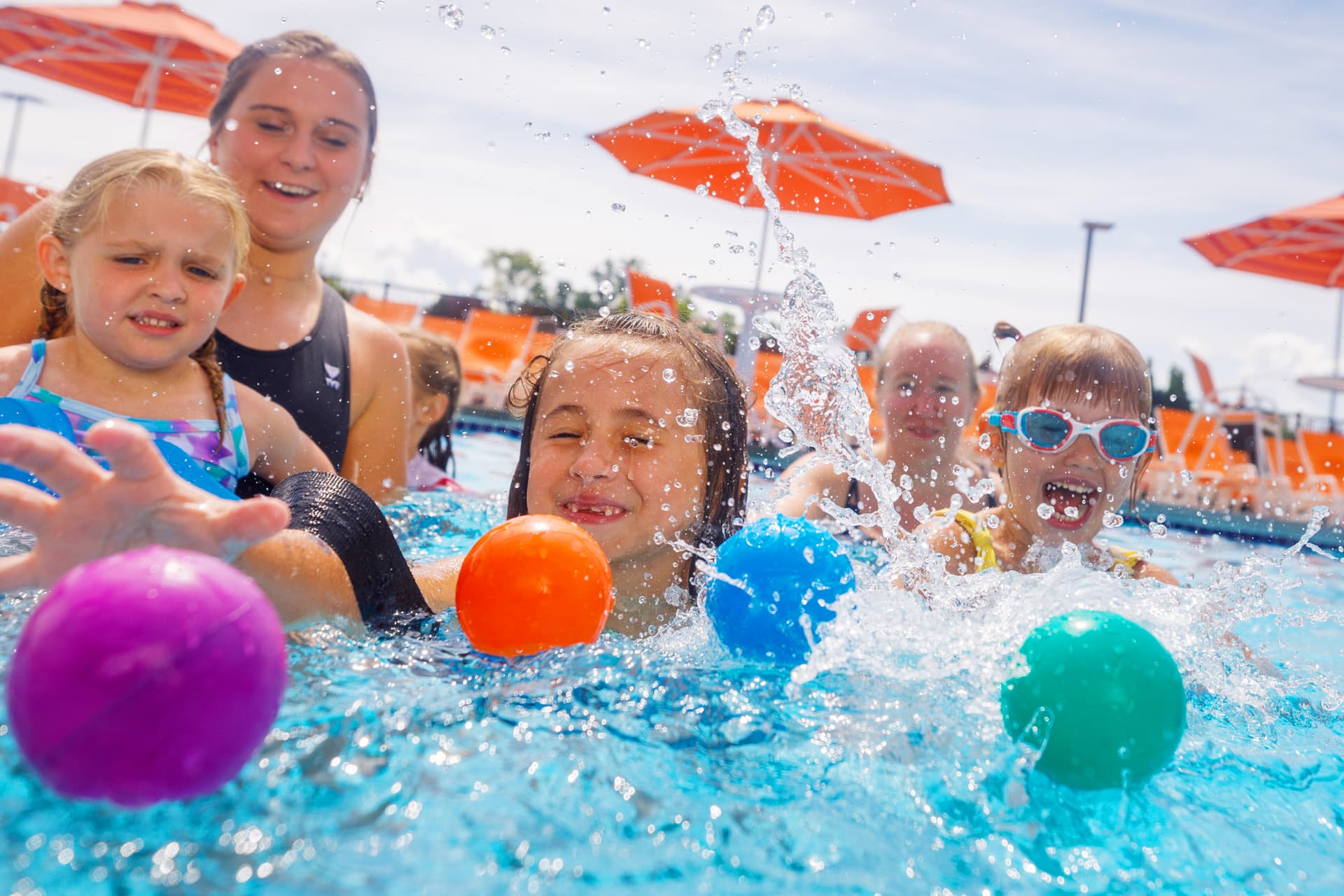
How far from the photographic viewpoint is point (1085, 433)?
10.5ft

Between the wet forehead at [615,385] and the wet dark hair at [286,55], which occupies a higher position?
the wet dark hair at [286,55]

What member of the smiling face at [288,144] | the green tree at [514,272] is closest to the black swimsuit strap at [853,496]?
the smiling face at [288,144]

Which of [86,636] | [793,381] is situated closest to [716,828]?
[86,636]

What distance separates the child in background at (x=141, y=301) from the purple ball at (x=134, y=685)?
1.66 meters

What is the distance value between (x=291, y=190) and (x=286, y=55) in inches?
18.5

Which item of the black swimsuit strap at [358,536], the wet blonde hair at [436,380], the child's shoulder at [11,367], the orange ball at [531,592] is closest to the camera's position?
the black swimsuit strap at [358,536]

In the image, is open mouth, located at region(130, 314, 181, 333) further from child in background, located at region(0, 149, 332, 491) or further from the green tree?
the green tree

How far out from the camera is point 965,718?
1822 millimetres

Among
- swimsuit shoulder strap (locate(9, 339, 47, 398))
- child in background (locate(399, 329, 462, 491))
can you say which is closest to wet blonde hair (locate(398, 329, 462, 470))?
child in background (locate(399, 329, 462, 491))

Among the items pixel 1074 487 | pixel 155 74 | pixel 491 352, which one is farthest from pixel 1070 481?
pixel 491 352

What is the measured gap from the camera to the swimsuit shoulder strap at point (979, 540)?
3407 mm

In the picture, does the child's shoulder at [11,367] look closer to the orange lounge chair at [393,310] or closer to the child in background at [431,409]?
the child in background at [431,409]

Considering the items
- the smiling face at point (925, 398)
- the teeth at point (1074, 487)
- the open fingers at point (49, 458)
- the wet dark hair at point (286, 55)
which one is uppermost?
the wet dark hair at point (286, 55)

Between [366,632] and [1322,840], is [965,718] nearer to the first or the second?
[1322,840]
